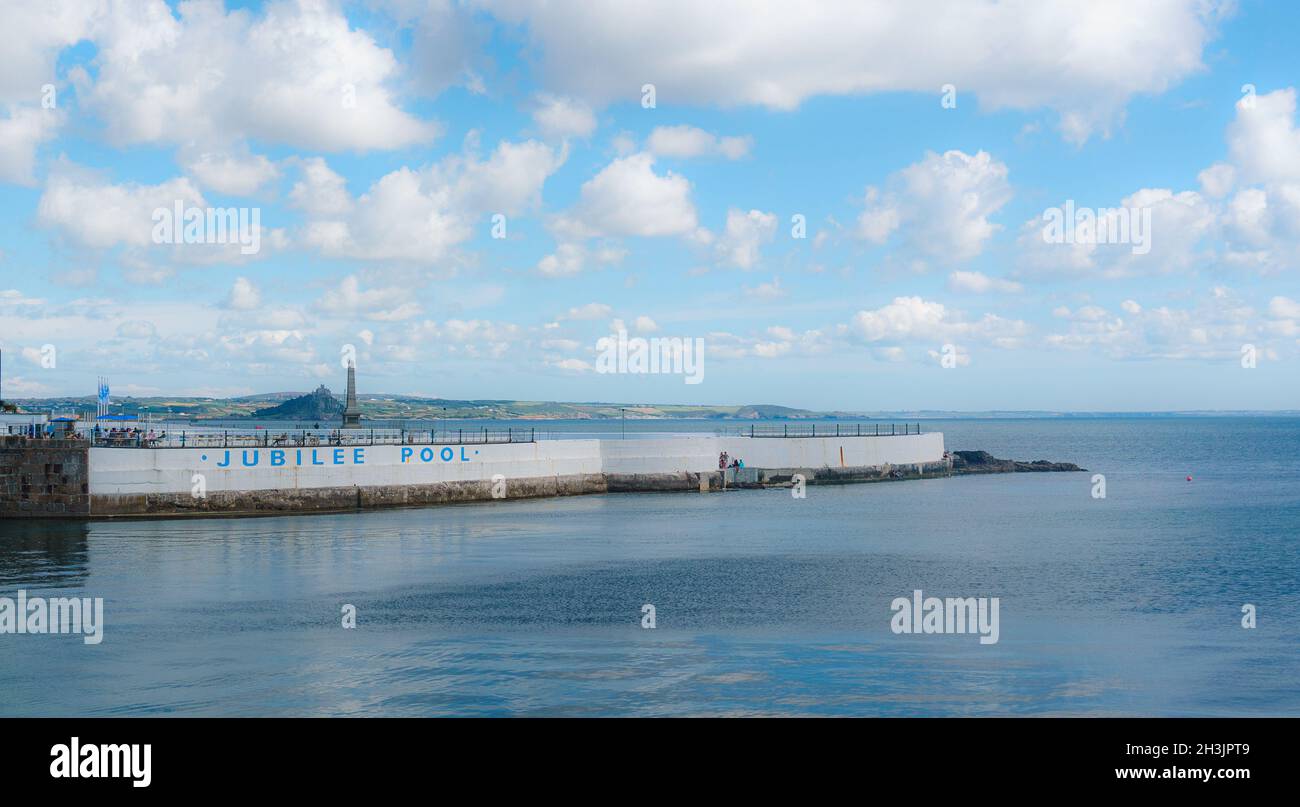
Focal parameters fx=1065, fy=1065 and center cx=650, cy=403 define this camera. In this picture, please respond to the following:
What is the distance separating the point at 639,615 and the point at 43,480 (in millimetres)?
37481

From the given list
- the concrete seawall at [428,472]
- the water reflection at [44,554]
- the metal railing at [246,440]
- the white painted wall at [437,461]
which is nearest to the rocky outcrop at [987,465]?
the white painted wall at [437,461]

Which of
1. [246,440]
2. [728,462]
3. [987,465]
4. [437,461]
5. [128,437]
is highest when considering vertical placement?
[128,437]

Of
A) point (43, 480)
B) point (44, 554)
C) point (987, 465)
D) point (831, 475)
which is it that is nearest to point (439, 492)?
point (43, 480)

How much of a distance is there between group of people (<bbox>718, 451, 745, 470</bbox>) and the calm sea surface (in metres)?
17.8

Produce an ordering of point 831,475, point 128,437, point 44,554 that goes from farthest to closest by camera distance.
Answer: point 831,475 → point 128,437 → point 44,554

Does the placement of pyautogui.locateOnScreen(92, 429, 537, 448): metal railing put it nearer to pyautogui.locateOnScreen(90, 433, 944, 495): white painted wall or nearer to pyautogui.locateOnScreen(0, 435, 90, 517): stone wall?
pyautogui.locateOnScreen(90, 433, 944, 495): white painted wall

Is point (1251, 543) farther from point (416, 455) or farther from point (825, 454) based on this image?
point (416, 455)

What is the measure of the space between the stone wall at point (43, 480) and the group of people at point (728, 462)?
4264 centimetres

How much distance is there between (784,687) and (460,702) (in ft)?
21.9

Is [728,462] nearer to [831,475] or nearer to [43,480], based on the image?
[831,475]

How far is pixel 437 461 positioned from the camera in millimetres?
63812

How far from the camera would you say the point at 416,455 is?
6294cm

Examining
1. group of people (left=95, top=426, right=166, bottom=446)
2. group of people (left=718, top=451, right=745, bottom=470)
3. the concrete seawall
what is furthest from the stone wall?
group of people (left=718, top=451, right=745, bottom=470)

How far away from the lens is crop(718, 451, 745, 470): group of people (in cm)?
7988
